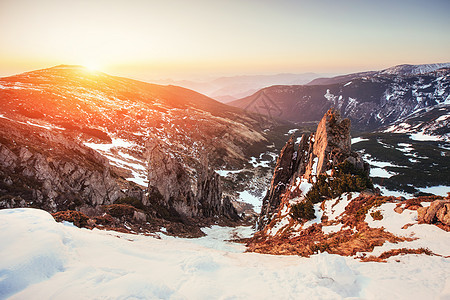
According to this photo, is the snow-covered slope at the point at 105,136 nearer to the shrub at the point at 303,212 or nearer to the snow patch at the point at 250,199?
the snow patch at the point at 250,199

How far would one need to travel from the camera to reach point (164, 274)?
10836mm

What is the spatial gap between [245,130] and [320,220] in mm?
168074

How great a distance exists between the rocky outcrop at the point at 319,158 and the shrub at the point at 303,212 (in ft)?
17.7

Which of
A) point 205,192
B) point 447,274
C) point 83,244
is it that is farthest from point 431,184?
point 83,244

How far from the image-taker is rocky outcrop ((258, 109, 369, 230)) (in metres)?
27.5

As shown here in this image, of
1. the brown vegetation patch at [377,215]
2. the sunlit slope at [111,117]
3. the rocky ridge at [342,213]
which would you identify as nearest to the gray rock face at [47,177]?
the rocky ridge at [342,213]

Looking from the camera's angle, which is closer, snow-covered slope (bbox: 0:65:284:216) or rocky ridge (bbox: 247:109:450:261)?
rocky ridge (bbox: 247:109:450:261)

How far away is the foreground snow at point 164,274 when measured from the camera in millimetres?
8738

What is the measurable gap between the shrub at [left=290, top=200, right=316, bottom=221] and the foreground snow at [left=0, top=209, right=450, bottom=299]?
10.2 m

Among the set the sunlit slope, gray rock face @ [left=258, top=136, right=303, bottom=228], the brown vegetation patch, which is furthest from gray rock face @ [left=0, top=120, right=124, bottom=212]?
the sunlit slope

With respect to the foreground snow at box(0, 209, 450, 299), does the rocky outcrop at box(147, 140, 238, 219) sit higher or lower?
lower

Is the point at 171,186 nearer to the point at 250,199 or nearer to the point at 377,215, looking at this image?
the point at 377,215

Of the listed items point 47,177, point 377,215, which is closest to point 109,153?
point 47,177

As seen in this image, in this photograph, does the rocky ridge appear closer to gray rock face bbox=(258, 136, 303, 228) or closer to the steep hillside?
gray rock face bbox=(258, 136, 303, 228)
